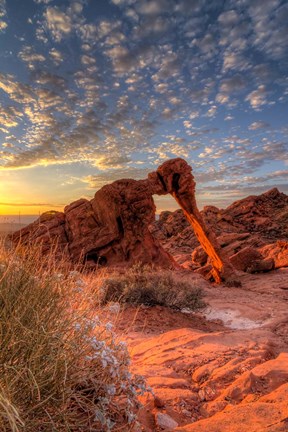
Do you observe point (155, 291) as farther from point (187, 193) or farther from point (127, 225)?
point (187, 193)

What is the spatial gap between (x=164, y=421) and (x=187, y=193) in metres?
13.0

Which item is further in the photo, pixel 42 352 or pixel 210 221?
pixel 210 221

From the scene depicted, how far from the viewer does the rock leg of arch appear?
15.0 meters

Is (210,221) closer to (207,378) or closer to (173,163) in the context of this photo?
(173,163)

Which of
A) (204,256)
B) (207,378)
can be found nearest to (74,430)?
(207,378)

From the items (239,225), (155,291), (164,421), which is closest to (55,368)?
(164,421)

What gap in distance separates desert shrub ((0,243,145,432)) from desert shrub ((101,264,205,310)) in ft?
18.0

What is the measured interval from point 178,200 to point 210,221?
1711cm

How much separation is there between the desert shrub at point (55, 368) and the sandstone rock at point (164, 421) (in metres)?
0.24

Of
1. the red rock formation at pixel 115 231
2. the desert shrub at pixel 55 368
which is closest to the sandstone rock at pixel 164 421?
the desert shrub at pixel 55 368

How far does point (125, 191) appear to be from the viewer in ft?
49.6

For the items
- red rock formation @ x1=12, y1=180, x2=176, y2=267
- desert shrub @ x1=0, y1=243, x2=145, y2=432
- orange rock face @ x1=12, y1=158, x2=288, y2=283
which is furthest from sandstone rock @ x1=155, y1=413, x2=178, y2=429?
red rock formation @ x1=12, y1=180, x2=176, y2=267

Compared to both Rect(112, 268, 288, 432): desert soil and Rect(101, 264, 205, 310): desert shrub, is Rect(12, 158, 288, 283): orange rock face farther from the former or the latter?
Rect(112, 268, 288, 432): desert soil

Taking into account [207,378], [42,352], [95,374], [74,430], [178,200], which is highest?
[178,200]
